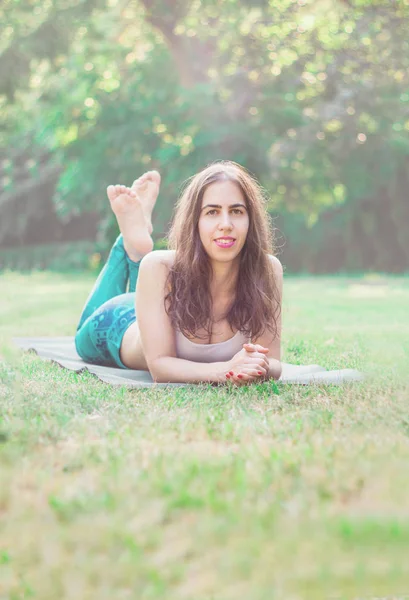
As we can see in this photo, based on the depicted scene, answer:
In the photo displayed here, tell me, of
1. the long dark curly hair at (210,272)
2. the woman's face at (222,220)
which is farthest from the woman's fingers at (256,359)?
the woman's face at (222,220)

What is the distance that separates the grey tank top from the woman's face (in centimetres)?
37

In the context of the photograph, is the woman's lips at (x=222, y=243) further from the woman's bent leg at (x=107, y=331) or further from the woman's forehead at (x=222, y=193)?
the woman's bent leg at (x=107, y=331)

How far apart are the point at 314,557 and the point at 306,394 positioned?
60.0 inches

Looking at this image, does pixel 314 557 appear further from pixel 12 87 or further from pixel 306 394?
pixel 12 87

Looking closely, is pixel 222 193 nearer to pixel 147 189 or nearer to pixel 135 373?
pixel 135 373

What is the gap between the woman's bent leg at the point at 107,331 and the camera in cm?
375

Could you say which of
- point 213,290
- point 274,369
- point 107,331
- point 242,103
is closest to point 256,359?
point 274,369

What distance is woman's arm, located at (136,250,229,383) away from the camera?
10.3 feet

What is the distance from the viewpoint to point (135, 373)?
353cm

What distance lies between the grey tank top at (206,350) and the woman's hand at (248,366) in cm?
A: 30

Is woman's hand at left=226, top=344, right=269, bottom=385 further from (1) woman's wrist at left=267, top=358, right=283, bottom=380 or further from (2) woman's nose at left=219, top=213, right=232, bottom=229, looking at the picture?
(2) woman's nose at left=219, top=213, right=232, bottom=229

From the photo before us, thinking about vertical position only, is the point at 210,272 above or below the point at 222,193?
below

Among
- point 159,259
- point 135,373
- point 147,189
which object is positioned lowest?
point 135,373

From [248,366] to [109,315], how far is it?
3.65ft
